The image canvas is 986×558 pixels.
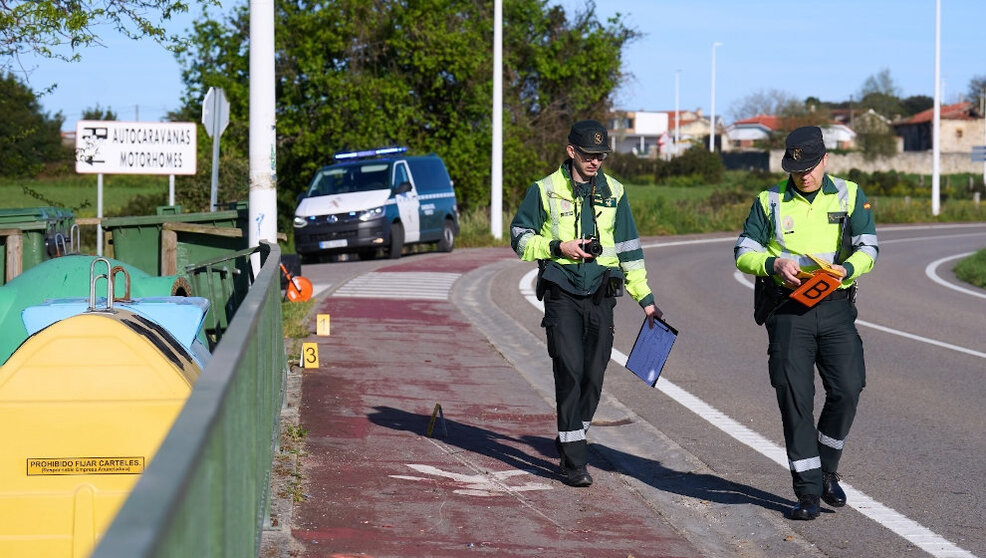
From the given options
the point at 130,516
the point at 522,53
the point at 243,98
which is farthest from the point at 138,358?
the point at 522,53

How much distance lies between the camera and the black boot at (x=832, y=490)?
6695 mm

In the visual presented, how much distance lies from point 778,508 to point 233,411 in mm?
3997

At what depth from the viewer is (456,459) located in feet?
25.6

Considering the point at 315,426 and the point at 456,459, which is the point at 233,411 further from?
the point at 315,426

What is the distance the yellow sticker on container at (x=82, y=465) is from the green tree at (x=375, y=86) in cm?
2707

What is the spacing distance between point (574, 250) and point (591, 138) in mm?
602

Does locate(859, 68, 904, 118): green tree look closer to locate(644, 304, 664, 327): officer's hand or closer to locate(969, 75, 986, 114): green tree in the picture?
locate(969, 75, 986, 114): green tree

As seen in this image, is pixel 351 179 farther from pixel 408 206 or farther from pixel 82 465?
pixel 82 465

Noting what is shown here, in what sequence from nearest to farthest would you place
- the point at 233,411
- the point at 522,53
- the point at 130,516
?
the point at 130,516
the point at 233,411
the point at 522,53

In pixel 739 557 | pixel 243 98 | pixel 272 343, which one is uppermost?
pixel 243 98

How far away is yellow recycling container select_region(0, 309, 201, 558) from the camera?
468cm

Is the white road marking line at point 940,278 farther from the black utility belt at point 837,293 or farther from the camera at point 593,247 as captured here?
the camera at point 593,247

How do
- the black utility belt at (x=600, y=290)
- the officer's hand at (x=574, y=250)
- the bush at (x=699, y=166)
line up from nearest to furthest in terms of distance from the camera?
the officer's hand at (x=574, y=250) < the black utility belt at (x=600, y=290) < the bush at (x=699, y=166)

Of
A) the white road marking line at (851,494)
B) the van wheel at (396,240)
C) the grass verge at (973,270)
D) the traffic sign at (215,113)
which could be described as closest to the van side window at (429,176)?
the van wheel at (396,240)
